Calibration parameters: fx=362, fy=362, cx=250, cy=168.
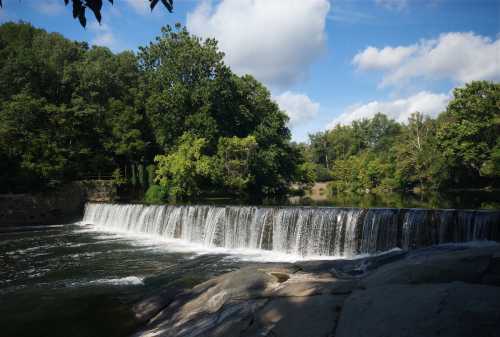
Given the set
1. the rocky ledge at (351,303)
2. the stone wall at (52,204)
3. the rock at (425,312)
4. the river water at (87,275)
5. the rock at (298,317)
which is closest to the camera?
the rock at (425,312)

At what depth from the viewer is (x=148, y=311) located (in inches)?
285

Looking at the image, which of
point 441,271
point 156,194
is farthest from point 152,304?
point 156,194

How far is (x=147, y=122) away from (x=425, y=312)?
3711 cm

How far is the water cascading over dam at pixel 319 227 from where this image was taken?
11445mm

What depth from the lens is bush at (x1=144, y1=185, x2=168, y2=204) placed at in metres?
31.6

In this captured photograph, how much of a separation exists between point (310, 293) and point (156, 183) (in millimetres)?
30807

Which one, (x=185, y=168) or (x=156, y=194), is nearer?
(x=185, y=168)

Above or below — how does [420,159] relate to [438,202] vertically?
above

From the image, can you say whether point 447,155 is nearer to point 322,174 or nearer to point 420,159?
point 420,159

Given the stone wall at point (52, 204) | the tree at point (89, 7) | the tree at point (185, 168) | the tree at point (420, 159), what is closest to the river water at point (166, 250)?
the stone wall at point (52, 204)

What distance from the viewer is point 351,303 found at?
13.1 ft

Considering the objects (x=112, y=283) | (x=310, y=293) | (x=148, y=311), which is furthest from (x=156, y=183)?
(x=310, y=293)

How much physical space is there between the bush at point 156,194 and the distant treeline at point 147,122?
11 centimetres

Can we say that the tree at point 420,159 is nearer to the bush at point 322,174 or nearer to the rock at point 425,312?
the bush at point 322,174
